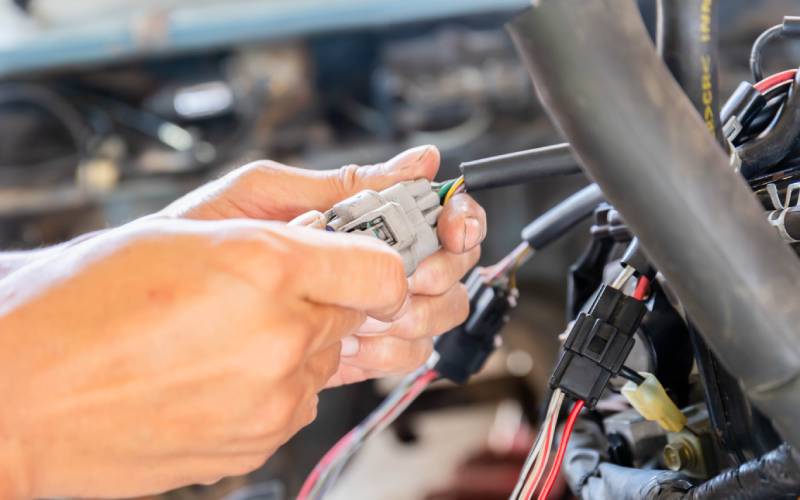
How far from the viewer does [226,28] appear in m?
1.41

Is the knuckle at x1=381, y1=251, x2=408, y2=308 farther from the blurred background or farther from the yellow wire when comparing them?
the blurred background

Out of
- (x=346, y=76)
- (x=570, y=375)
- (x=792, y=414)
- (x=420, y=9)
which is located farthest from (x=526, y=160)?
(x=346, y=76)

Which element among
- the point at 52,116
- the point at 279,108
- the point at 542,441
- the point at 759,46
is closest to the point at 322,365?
the point at 542,441

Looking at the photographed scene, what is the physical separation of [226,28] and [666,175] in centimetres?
126

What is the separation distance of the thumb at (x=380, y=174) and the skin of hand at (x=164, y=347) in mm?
197

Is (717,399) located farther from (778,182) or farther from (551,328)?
(551,328)

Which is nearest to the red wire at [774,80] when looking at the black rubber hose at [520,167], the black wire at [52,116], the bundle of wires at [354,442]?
the black rubber hose at [520,167]

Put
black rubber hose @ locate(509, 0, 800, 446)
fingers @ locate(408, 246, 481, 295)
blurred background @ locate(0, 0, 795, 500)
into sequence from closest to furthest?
black rubber hose @ locate(509, 0, 800, 446), fingers @ locate(408, 246, 481, 295), blurred background @ locate(0, 0, 795, 500)

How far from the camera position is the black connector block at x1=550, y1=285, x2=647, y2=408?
45 centimetres

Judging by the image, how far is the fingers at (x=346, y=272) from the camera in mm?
388

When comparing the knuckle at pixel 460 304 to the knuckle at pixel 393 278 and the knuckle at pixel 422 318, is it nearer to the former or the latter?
the knuckle at pixel 422 318

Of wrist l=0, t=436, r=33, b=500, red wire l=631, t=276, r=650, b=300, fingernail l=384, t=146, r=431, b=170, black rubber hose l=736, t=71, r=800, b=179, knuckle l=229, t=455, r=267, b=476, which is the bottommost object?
knuckle l=229, t=455, r=267, b=476

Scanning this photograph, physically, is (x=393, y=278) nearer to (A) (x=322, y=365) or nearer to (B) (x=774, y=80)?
(A) (x=322, y=365)

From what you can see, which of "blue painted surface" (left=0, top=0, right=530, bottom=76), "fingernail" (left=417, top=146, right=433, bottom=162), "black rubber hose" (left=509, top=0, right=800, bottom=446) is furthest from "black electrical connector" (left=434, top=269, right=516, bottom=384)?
"blue painted surface" (left=0, top=0, right=530, bottom=76)
